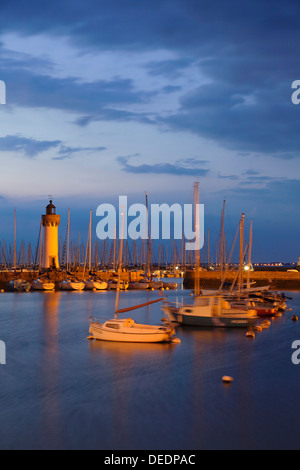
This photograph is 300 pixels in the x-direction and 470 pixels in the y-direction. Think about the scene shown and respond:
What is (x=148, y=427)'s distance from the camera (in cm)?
1495

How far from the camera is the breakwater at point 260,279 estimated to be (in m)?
86.1

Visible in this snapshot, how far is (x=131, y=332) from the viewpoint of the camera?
2683 cm

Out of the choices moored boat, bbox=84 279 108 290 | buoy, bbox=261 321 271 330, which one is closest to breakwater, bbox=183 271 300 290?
moored boat, bbox=84 279 108 290

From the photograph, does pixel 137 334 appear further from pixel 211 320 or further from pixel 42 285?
pixel 42 285

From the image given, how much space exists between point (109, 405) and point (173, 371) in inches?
215

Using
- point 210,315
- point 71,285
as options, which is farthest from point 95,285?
point 210,315

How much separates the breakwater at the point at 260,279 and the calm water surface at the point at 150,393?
5330 cm

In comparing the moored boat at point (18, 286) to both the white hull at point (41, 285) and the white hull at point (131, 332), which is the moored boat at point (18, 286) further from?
the white hull at point (131, 332)

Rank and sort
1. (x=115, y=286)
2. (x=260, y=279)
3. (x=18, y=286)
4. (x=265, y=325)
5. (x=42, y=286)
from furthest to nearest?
(x=260, y=279)
(x=115, y=286)
(x=42, y=286)
(x=18, y=286)
(x=265, y=325)

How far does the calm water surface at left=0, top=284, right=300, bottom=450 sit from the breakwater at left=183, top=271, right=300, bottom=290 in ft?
175

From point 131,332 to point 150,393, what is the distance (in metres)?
8.19

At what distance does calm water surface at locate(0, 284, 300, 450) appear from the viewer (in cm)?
1416

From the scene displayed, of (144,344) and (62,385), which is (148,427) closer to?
(62,385)
